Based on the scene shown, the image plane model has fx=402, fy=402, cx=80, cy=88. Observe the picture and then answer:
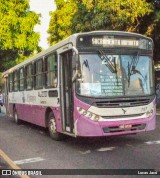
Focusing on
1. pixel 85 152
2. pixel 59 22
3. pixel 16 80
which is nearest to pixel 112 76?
pixel 85 152

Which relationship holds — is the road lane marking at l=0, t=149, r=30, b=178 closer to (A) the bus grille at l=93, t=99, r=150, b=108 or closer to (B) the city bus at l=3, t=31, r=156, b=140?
(B) the city bus at l=3, t=31, r=156, b=140

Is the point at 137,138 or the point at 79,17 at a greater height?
the point at 79,17

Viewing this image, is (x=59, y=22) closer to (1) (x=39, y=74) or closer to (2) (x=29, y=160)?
(1) (x=39, y=74)

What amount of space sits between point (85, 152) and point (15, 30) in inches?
1163

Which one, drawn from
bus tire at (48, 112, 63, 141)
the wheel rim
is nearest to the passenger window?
bus tire at (48, 112, 63, 141)

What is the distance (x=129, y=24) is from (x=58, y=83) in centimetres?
1203

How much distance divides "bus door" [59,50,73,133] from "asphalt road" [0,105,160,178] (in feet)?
2.29

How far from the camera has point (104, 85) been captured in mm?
9641

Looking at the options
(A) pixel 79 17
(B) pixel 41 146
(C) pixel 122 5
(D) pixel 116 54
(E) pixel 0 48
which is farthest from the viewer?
(E) pixel 0 48

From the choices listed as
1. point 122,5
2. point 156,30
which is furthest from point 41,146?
point 156,30

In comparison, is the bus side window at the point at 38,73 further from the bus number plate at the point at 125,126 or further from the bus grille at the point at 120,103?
the bus number plate at the point at 125,126

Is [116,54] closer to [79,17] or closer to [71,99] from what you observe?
[71,99]

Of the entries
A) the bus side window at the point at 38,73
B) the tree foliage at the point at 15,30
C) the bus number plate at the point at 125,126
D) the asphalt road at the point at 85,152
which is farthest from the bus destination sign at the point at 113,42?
the tree foliage at the point at 15,30

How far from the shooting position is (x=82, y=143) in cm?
1112
